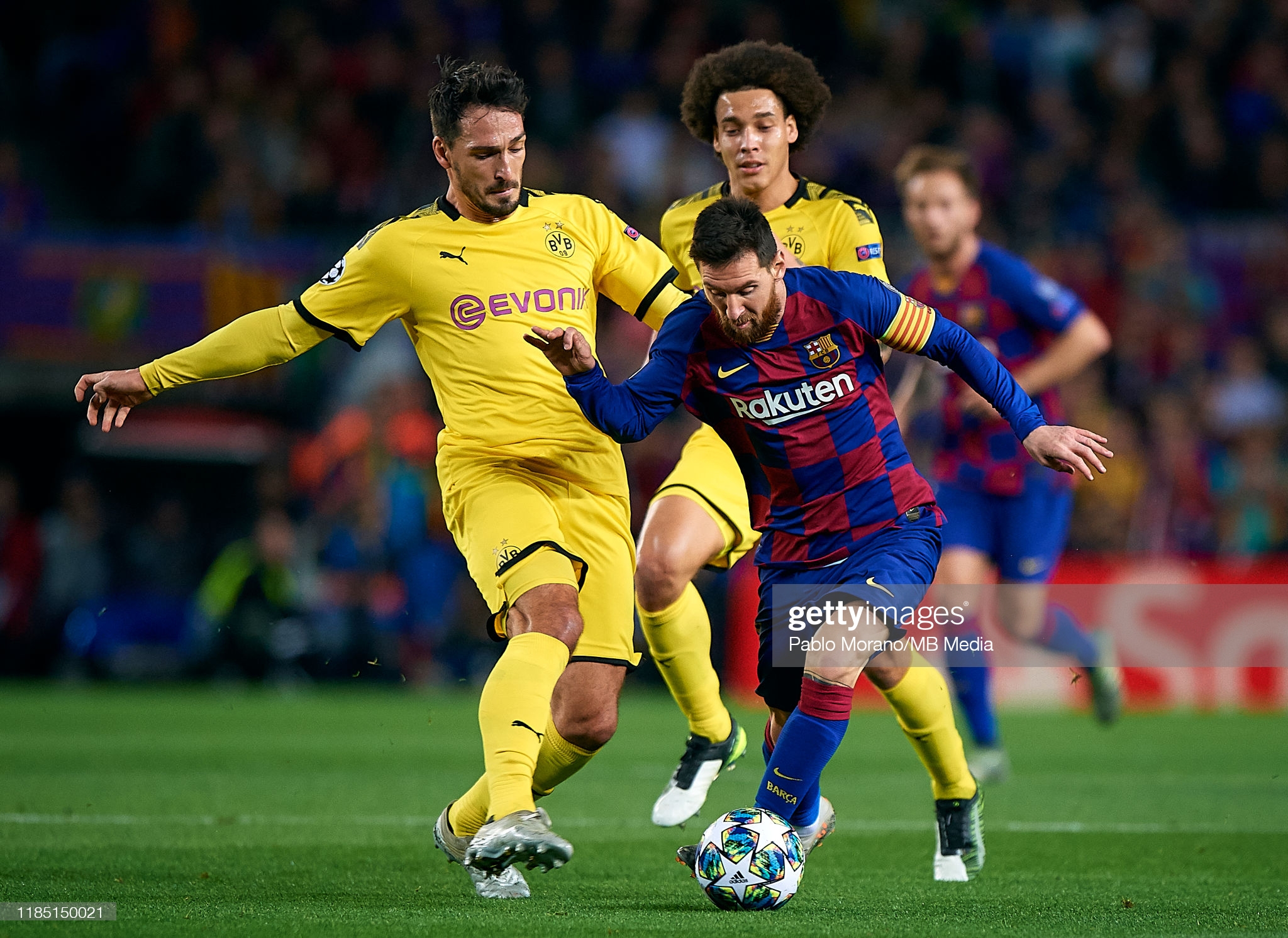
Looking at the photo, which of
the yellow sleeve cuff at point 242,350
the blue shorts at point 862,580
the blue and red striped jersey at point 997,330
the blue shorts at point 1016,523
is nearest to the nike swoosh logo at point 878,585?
the blue shorts at point 862,580

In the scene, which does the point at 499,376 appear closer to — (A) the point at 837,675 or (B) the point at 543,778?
(B) the point at 543,778

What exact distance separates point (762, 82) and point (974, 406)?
6.12ft

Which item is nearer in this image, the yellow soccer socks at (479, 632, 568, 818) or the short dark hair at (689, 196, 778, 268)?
the yellow soccer socks at (479, 632, 568, 818)

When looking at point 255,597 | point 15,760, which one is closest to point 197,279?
point 255,597

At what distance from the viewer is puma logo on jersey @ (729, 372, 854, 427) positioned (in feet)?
16.9

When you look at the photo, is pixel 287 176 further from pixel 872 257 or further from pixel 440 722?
pixel 872 257

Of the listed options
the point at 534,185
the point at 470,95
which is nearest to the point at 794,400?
the point at 470,95

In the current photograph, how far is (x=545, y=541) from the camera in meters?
5.15

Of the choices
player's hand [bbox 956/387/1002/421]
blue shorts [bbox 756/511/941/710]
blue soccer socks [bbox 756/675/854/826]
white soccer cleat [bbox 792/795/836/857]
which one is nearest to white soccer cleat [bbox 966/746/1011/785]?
player's hand [bbox 956/387/1002/421]

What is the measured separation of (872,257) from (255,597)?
8836 mm

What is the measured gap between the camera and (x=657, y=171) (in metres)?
15.5

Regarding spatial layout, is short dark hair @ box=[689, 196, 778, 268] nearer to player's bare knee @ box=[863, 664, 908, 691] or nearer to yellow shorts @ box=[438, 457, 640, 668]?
yellow shorts @ box=[438, 457, 640, 668]

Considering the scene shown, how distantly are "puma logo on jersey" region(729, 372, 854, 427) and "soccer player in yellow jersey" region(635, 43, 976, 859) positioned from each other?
2.70 feet

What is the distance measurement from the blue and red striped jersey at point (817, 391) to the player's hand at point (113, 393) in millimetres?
1392
